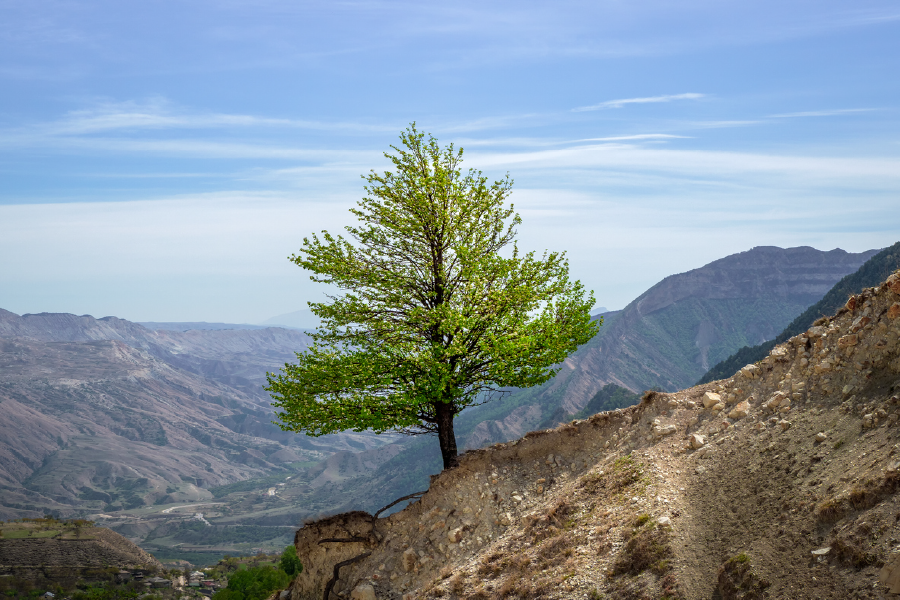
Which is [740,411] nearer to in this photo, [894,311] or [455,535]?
[894,311]

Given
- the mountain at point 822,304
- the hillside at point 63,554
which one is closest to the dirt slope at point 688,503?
the hillside at point 63,554

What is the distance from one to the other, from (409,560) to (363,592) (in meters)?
1.31

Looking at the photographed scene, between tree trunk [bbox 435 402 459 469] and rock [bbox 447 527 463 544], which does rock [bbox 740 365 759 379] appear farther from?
tree trunk [bbox 435 402 459 469]

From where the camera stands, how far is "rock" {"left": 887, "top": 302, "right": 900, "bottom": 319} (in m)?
12.5

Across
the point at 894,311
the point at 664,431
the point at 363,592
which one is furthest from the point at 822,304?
the point at 363,592

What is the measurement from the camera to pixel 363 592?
Answer: 16203mm

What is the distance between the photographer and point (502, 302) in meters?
18.7

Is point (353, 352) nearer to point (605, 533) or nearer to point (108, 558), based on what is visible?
point (605, 533)

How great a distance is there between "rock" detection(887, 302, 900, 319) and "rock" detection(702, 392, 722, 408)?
158 inches

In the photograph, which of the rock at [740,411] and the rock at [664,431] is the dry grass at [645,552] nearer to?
the rock at [664,431]

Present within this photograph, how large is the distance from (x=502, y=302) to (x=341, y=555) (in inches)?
321

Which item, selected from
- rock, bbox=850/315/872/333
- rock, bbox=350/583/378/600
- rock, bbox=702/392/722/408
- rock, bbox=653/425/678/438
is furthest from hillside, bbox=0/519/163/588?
rock, bbox=850/315/872/333

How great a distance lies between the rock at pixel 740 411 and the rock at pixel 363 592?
9.33 m

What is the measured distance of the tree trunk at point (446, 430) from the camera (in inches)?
747
